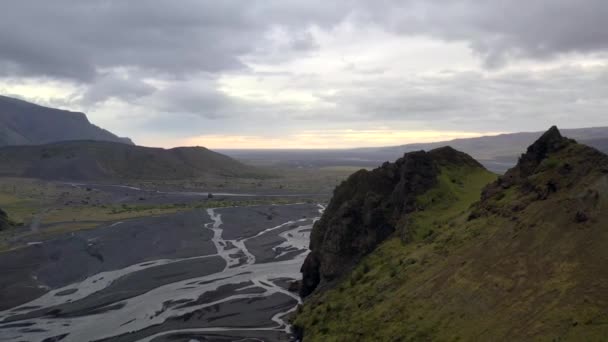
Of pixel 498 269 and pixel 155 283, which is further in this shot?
pixel 155 283

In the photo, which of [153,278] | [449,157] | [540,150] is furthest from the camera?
→ [153,278]

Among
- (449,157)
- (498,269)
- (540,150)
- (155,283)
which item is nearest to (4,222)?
(155,283)

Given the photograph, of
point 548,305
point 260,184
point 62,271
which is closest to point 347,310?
point 548,305

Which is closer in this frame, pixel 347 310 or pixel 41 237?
pixel 347 310

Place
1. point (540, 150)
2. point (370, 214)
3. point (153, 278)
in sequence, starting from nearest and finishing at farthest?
point (540, 150) → point (370, 214) → point (153, 278)

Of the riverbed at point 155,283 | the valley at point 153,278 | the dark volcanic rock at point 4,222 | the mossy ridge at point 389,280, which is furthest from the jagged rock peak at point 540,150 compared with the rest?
the dark volcanic rock at point 4,222

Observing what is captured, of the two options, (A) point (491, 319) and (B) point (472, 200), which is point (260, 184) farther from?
(A) point (491, 319)

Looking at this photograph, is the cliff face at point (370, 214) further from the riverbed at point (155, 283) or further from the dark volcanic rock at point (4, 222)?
the dark volcanic rock at point (4, 222)

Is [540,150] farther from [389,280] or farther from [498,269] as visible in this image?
[389,280]
